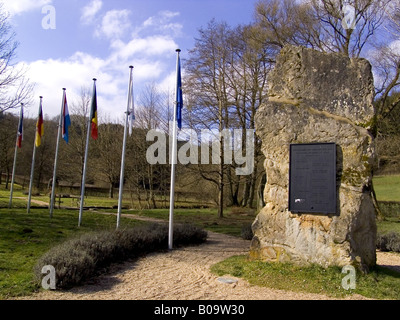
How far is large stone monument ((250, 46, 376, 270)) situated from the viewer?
710 centimetres

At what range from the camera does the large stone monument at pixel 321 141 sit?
23.3 feet

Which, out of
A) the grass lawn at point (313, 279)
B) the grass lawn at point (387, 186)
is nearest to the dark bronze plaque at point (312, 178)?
the grass lawn at point (313, 279)

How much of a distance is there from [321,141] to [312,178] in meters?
0.82

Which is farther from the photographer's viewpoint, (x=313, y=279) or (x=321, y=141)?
(x=321, y=141)

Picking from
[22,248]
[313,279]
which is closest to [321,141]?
[313,279]

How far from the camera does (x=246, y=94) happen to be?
23.3 m

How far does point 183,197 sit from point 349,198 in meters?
29.9

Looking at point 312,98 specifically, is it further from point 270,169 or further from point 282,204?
point 282,204

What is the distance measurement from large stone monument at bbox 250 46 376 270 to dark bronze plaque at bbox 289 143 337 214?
118 millimetres

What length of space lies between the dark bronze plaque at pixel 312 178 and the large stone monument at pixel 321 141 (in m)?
0.12

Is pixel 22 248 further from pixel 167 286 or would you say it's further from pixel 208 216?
pixel 208 216

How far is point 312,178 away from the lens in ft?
24.6

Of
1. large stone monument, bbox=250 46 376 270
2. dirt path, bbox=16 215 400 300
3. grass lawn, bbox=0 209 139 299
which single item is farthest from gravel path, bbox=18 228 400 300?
large stone monument, bbox=250 46 376 270

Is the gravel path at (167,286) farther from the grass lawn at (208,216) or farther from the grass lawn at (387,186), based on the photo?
the grass lawn at (387,186)
